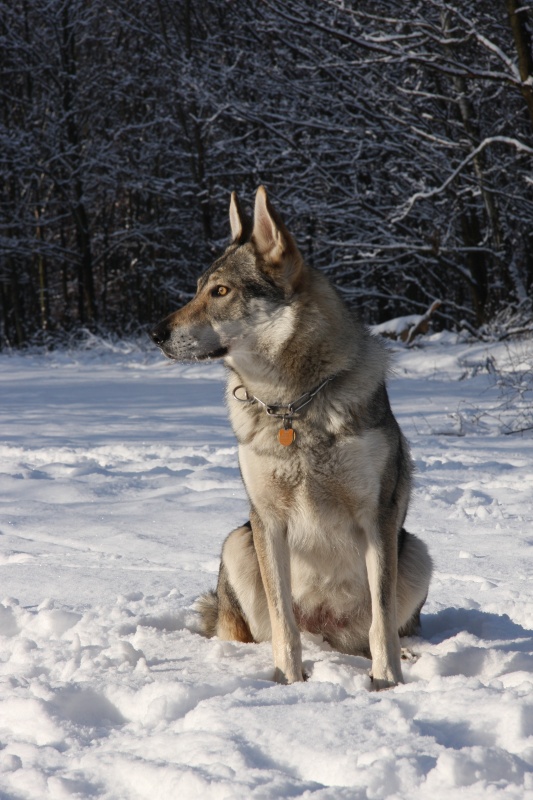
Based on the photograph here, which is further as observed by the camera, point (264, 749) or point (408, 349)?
point (408, 349)

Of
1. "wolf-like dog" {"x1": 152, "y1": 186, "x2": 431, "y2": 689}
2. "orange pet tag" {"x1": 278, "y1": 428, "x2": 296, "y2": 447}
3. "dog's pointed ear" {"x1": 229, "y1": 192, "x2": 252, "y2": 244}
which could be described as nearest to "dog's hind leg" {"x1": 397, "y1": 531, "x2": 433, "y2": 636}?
"wolf-like dog" {"x1": 152, "y1": 186, "x2": 431, "y2": 689}

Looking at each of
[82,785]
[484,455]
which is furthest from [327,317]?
[484,455]

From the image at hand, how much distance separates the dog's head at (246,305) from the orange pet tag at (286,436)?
0.41 meters

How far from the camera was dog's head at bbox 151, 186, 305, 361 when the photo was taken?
3420 millimetres

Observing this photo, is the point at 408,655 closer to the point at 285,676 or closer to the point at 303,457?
the point at 285,676

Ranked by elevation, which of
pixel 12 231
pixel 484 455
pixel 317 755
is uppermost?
pixel 12 231

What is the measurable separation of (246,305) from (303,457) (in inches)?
28.8

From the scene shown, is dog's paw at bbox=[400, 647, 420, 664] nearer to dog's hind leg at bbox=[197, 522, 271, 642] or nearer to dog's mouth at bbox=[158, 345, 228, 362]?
dog's hind leg at bbox=[197, 522, 271, 642]

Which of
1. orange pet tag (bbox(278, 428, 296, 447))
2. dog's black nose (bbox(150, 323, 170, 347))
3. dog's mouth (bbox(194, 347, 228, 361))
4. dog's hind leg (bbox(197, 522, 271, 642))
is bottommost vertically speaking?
dog's hind leg (bbox(197, 522, 271, 642))

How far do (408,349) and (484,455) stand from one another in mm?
6907

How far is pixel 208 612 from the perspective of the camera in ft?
12.8

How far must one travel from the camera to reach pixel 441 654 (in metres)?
3.28

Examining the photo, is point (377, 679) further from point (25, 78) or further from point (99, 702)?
point (25, 78)

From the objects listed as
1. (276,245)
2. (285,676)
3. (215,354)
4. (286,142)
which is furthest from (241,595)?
(286,142)
